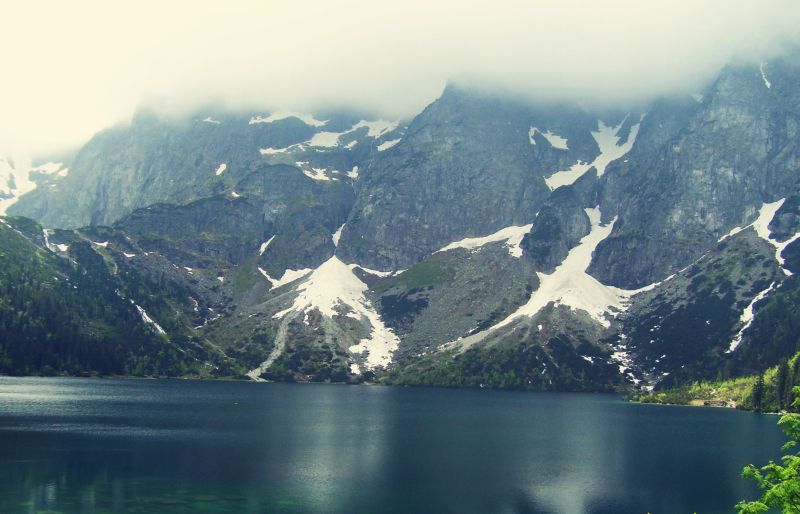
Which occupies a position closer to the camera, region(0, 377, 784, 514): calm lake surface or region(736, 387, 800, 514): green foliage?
region(736, 387, 800, 514): green foliage

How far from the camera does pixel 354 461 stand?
349 feet

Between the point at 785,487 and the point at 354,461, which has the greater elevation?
the point at 785,487

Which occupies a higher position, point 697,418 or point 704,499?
point 704,499

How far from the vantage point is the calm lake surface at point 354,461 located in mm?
79000

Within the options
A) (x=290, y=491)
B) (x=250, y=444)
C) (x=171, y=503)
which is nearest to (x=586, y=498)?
(x=290, y=491)

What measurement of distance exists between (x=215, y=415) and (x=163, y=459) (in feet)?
207

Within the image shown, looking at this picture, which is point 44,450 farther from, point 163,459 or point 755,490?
point 755,490

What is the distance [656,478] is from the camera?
328 feet

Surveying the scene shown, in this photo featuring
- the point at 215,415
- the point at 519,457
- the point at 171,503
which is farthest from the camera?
the point at 215,415

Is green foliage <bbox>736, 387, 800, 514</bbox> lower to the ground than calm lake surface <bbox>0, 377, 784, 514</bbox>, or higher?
higher

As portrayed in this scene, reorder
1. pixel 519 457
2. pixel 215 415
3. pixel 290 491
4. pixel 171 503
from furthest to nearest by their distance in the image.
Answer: pixel 215 415
pixel 519 457
pixel 290 491
pixel 171 503

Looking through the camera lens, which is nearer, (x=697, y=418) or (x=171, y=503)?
(x=171, y=503)

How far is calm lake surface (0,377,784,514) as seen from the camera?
79.0 meters

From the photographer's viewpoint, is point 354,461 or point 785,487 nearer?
point 785,487
